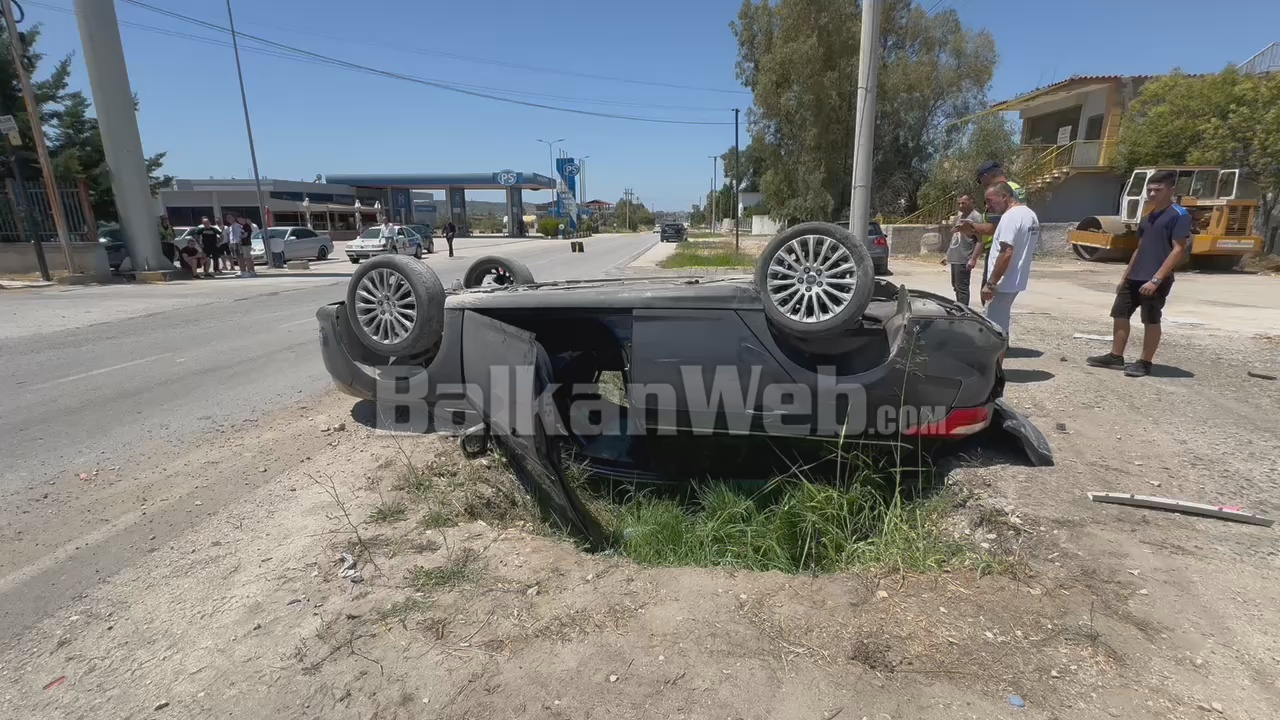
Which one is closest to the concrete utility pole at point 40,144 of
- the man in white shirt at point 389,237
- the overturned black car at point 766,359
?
the man in white shirt at point 389,237

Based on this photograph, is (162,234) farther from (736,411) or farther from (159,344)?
(736,411)

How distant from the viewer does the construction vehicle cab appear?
1560cm

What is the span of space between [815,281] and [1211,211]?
18851 mm

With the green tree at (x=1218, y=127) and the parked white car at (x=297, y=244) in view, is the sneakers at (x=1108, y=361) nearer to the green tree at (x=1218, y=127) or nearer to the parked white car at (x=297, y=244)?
the green tree at (x=1218, y=127)

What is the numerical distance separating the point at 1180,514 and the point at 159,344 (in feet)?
32.0

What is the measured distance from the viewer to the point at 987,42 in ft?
91.9

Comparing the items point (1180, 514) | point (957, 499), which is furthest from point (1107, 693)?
point (1180, 514)

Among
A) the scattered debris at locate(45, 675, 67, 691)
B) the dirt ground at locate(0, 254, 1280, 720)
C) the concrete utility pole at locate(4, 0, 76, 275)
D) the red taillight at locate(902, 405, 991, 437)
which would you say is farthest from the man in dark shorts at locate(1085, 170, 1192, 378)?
the concrete utility pole at locate(4, 0, 76, 275)

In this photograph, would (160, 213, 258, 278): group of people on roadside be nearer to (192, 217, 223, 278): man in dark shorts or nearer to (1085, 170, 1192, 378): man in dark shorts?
(192, 217, 223, 278): man in dark shorts

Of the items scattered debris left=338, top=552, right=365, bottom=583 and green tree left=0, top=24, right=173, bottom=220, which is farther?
green tree left=0, top=24, right=173, bottom=220

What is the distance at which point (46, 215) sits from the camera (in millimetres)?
16562

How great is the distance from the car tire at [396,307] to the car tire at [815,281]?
183 centimetres

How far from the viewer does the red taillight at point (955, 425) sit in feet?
9.85

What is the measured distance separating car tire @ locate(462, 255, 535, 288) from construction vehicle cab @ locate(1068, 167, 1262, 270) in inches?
637
